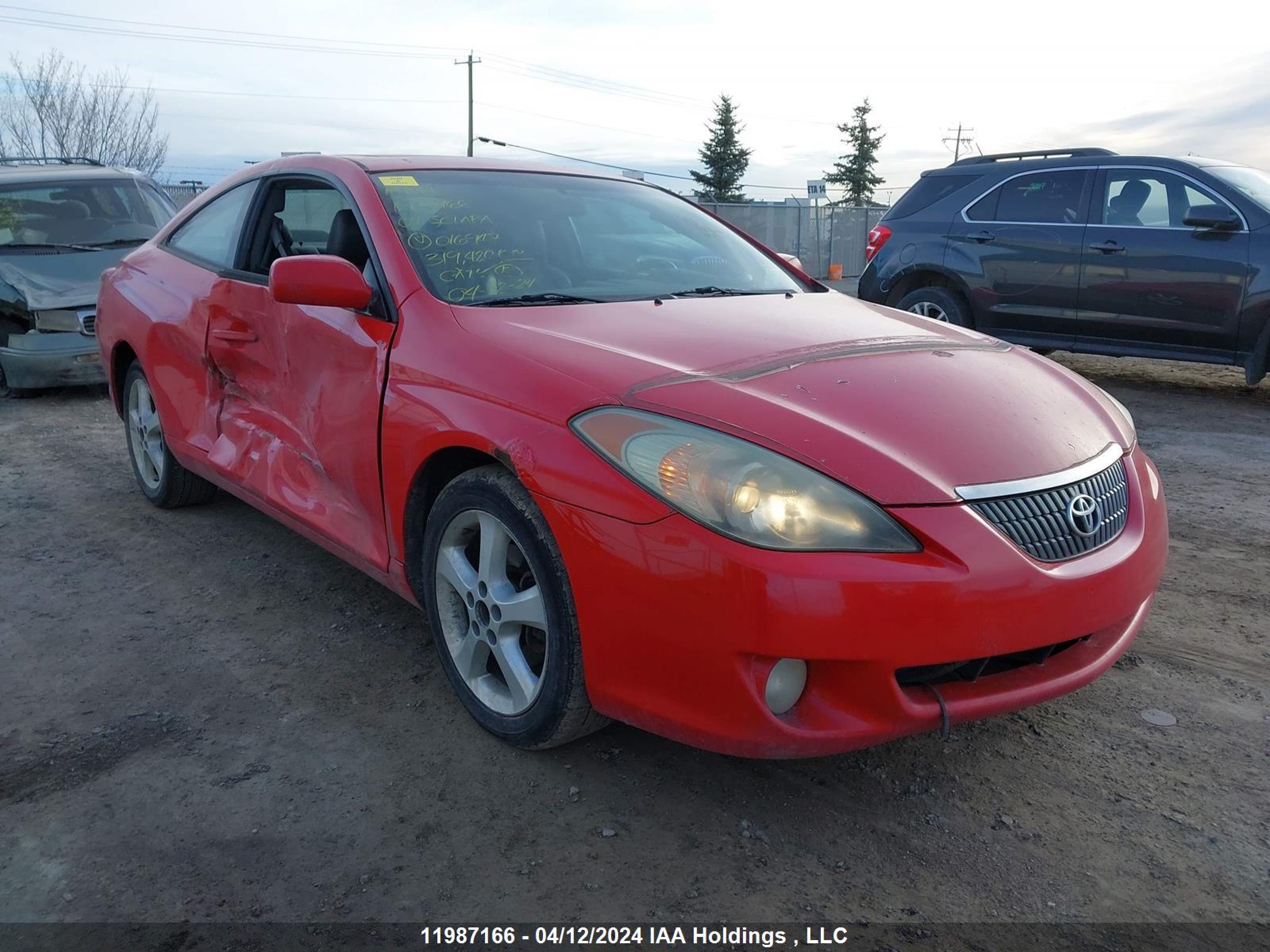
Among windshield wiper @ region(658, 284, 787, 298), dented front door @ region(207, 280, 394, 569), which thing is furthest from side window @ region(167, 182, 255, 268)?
windshield wiper @ region(658, 284, 787, 298)

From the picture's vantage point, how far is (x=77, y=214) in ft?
26.7

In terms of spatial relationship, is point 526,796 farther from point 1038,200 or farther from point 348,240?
point 1038,200

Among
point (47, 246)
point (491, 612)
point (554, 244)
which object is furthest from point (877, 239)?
point (491, 612)

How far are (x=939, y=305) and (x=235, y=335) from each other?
5.89 m

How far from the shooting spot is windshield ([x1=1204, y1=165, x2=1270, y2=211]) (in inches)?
267

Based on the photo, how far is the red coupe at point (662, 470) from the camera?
208 cm

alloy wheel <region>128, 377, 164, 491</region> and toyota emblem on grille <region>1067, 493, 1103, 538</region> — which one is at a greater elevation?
toyota emblem on grille <region>1067, 493, 1103, 538</region>

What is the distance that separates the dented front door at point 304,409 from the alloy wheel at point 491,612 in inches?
13.6

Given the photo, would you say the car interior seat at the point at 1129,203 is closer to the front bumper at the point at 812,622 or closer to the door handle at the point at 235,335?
the front bumper at the point at 812,622

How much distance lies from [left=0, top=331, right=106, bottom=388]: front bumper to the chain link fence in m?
18.0

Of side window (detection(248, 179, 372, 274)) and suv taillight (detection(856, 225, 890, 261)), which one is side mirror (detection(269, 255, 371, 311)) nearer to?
side window (detection(248, 179, 372, 274))

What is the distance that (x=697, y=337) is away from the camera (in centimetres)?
274

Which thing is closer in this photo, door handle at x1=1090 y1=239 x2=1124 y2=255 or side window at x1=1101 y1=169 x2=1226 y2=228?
side window at x1=1101 y1=169 x2=1226 y2=228

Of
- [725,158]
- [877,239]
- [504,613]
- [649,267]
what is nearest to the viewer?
Result: [504,613]
